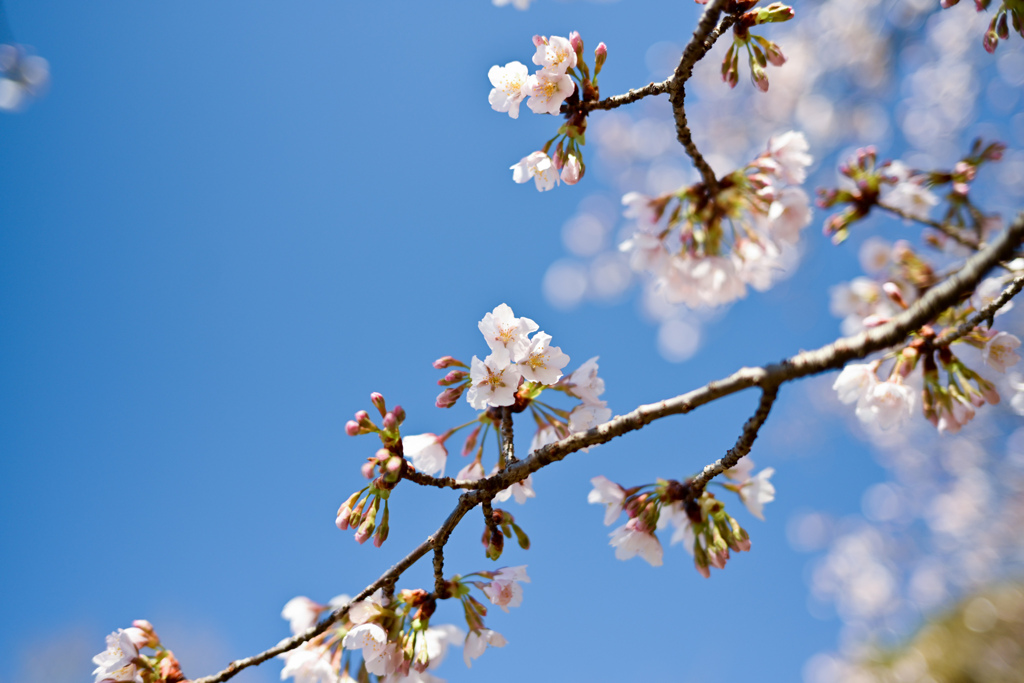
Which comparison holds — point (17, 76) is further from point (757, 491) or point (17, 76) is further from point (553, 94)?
point (757, 491)

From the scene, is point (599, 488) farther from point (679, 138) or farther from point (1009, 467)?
point (1009, 467)

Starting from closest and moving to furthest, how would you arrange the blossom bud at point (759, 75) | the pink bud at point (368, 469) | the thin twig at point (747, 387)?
the thin twig at point (747, 387) < the pink bud at point (368, 469) < the blossom bud at point (759, 75)

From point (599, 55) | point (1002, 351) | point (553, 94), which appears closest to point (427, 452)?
point (553, 94)

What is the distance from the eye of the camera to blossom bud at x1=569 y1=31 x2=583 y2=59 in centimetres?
176

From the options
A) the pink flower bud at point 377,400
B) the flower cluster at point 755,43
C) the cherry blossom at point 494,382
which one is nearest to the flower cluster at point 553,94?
the flower cluster at point 755,43

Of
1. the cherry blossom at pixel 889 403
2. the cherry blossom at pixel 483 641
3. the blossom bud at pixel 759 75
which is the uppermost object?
the blossom bud at pixel 759 75

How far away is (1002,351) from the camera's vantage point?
6.20 ft

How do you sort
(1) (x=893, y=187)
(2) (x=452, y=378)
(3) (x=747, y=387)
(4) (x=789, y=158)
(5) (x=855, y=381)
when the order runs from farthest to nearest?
(1) (x=893, y=187) < (4) (x=789, y=158) < (5) (x=855, y=381) < (2) (x=452, y=378) < (3) (x=747, y=387)

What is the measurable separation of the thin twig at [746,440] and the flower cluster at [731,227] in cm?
112

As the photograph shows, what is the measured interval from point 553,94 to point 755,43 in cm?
86

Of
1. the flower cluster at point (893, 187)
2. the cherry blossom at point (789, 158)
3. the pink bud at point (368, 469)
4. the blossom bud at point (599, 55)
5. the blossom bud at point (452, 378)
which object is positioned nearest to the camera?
the pink bud at point (368, 469)

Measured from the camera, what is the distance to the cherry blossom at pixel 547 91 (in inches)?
68.7

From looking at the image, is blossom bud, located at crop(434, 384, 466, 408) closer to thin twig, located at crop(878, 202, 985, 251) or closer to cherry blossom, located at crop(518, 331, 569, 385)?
cherry blossom, located at crop(518, 331, 569, 385)

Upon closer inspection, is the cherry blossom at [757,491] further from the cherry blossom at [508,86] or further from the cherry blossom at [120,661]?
the cherry blossom at [120,661]
